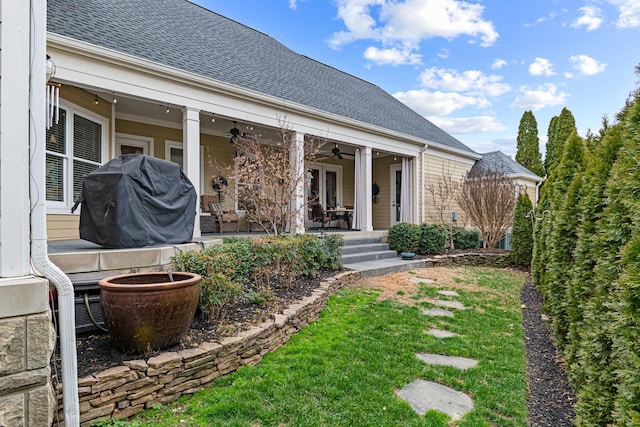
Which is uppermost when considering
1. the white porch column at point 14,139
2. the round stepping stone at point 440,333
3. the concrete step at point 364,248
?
the white porch column at point 14,139

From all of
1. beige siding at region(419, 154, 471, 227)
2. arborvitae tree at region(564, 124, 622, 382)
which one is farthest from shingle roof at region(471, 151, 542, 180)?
arborvitae tree at region(564, 124, 622, 382)

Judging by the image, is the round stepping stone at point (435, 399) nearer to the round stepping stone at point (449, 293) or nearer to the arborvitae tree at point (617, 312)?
the arborvitae tree at point (617, 312)

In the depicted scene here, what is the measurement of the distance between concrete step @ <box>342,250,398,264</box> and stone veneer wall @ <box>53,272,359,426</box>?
424cm

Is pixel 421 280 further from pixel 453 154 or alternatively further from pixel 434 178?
pixel 453 154

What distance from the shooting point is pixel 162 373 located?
2.51m

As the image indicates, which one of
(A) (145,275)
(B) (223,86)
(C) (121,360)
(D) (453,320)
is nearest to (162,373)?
(C) (121,360)

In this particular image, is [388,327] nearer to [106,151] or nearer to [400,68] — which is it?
[106,151]

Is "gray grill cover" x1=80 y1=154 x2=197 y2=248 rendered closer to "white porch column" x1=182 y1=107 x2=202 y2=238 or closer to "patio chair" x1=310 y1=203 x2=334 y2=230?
"white porch column" x1=182 y1=107 x2=202 y2=238

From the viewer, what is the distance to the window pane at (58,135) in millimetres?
5281

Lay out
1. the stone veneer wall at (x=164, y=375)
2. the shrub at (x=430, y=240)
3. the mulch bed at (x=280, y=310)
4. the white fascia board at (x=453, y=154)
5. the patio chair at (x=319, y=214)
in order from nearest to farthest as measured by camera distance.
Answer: the stone veneer wall at (x=164, y=375), the mulch bed at (x=280, y=310), the shrub at (x=430, y=240), the patio chair at (x=319, y=214), the white fascia board at (x=453, y=154)

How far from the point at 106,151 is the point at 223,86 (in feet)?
8.34

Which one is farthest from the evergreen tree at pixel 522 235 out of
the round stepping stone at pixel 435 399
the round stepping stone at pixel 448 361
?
the round stepping stone at pixel 435 399

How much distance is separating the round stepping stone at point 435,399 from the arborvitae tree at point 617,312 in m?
0.70

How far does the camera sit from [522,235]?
888 cm
